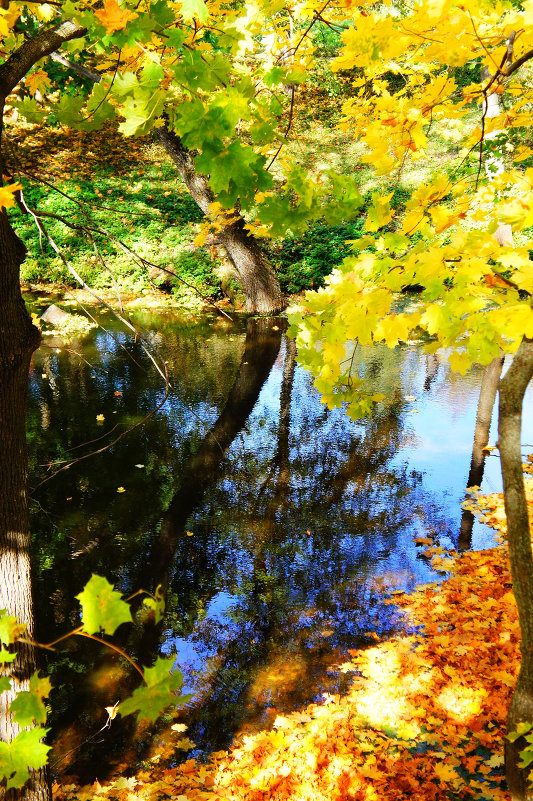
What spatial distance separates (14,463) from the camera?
109 inches

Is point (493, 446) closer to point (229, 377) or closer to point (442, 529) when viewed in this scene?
point (442, 529)

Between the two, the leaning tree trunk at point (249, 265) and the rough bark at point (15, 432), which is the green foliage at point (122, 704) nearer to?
the rough bark at point (15, 432)

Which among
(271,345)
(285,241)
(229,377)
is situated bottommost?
(229,377)

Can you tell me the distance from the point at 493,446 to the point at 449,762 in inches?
179

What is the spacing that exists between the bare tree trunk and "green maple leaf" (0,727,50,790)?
4.33 meters

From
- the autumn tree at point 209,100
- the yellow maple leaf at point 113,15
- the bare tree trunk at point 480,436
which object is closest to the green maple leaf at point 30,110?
the autumn tree at point 209,100

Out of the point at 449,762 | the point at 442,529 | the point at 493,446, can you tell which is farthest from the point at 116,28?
the point at 493,446

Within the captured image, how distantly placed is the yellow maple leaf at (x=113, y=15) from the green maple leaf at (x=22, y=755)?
225cm

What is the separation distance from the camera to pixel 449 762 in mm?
3062

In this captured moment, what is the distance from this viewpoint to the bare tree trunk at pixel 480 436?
5457 millimetres

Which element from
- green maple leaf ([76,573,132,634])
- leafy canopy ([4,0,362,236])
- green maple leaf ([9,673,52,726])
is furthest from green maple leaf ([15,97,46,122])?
green maple leaf ([9,673,52,726])

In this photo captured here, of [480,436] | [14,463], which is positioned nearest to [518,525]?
[14,463]

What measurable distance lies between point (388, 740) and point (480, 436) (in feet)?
15.4

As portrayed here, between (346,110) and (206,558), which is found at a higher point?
(346,110)
